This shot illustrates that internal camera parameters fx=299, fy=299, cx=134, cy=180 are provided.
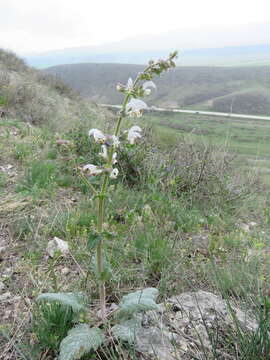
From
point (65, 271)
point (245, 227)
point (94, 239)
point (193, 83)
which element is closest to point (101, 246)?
point (94, 239)

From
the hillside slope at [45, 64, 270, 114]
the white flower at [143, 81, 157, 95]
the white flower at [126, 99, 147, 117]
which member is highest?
the white flower at [143, 81, 157, 95]

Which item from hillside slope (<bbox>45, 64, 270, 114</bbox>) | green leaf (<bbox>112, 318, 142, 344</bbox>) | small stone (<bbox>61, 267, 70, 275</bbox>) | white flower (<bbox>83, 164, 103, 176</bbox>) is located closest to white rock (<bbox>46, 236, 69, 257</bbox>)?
small stone (<bbox>61, 267, 70, 275</bbox>)

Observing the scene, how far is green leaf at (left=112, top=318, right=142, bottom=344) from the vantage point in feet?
5.50

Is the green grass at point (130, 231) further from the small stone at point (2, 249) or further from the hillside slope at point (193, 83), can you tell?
the hillside slope at point (193, 83)

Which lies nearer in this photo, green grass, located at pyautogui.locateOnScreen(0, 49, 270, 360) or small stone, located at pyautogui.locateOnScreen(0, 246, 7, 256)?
green grass, located at pyautogui.locateOnScreen(0, 49, 270, 360)

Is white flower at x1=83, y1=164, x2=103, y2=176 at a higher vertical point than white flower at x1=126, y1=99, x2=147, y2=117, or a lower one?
lower

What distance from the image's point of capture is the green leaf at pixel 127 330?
5.50 ft

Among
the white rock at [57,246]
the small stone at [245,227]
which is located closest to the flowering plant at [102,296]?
the white rock at [57,246]

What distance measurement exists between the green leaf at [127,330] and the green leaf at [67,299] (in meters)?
0.24

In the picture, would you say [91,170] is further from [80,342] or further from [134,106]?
[80,342]

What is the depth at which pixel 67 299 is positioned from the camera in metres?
1.76

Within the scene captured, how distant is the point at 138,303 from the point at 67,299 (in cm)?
42

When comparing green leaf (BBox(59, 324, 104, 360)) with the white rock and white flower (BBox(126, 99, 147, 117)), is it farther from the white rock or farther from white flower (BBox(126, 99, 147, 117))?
white flower (BBox(126, 99, 147, 117))

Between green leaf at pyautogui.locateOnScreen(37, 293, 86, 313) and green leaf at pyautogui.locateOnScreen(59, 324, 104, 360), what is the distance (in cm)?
11
